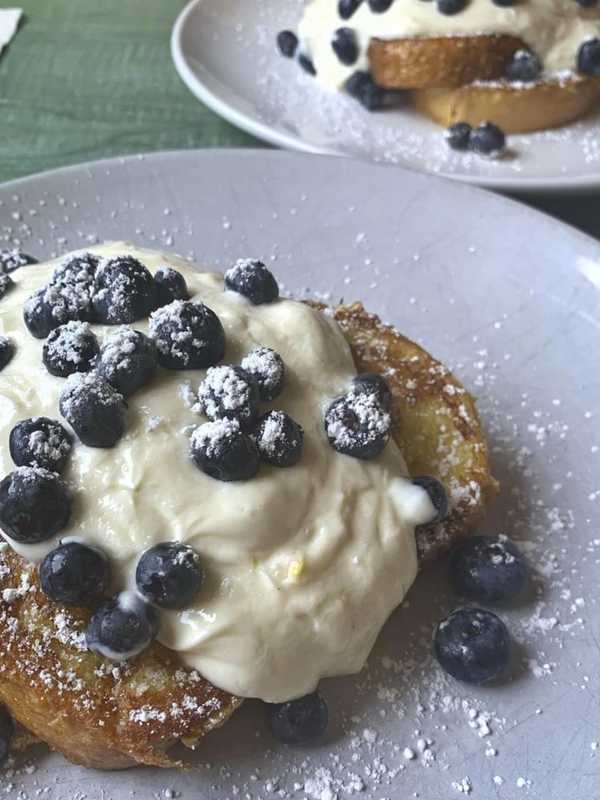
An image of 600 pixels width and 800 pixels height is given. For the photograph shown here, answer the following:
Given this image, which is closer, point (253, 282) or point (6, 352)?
point (6, 352)

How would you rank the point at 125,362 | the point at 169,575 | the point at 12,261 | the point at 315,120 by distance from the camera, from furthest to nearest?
the point at 315,120 < the point at 12,261 < the point at 125,362 < the point at 169,575

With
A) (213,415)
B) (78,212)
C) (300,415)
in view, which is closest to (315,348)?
(300,415)

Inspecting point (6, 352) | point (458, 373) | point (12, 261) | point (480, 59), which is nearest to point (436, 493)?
point (458, 373)

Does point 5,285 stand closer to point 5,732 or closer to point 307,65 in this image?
point 5,732

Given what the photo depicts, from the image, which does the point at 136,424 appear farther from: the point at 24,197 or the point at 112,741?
the point at 24,197

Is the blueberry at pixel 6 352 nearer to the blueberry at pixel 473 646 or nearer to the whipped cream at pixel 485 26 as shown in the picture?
the blueberry at pixel 473 646

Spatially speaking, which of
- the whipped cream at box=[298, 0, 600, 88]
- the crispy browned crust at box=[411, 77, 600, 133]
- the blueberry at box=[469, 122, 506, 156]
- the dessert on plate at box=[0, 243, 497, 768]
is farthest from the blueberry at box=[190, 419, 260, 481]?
the whipped cream at box=[298, 0, 600, 88]

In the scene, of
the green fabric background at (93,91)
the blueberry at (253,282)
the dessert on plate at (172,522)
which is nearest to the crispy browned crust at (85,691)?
the dessert on plate at (172,522)
